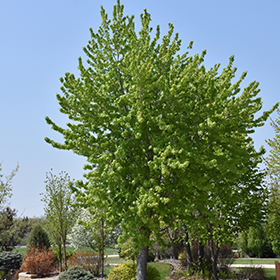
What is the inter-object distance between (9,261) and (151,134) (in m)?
18.1

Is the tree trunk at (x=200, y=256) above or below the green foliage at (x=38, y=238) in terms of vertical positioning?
below

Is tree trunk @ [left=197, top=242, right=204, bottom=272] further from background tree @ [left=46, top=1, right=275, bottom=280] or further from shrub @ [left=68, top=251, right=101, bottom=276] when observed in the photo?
background tree @ [left=46, top=1, right=275, bottom=280]

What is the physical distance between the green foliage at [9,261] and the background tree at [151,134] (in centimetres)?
1506

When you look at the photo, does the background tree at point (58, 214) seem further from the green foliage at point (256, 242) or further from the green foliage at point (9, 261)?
the green foliage at point (256, 242)

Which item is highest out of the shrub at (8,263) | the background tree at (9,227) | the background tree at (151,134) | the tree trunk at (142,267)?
the background tree at (151,134)

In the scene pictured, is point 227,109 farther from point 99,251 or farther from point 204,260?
point 99,251

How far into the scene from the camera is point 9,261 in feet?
70.3

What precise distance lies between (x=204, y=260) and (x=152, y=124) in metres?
12.5

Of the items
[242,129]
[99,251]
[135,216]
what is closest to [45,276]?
[99,251]

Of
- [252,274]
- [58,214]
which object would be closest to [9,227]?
[58,214]

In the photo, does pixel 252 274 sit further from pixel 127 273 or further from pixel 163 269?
pixel 127 273

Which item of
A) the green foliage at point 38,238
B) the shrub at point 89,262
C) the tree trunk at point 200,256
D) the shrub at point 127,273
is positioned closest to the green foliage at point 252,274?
the tree trunk at point 200,256

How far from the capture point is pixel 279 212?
54.7ft

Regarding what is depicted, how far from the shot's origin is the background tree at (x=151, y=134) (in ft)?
29.4
